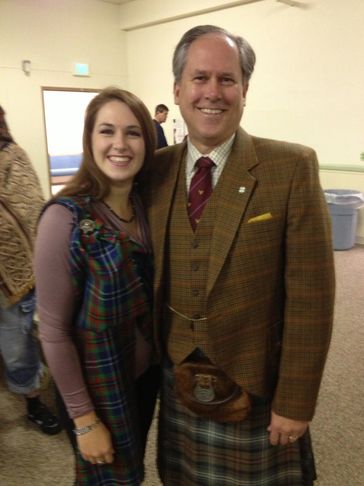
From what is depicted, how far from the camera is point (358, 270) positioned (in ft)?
13.6

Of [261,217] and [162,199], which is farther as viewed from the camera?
[162,199]

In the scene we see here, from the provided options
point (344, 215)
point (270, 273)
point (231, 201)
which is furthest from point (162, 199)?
point (344, 215)

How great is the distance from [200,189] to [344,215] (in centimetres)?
397

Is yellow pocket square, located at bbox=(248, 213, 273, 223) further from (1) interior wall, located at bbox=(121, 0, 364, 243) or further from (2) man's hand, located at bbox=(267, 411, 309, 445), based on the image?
(1) interior wall, located at bbox=(121, 0, 364, 243)

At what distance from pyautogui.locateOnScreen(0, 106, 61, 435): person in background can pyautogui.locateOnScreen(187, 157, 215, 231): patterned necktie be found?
0.90 m

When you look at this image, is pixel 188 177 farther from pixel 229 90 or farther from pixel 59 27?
pixel 59 27

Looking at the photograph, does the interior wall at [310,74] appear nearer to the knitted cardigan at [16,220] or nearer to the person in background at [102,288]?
the knitted cardigan at [16,220]

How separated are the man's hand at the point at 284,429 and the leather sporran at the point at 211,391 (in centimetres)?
8

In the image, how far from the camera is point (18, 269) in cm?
185

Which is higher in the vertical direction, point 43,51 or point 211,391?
point 43,51

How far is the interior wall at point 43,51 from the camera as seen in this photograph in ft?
19.5

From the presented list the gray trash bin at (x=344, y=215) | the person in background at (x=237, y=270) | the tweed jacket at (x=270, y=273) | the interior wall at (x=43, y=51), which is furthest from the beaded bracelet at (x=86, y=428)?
the interior wall at (x=43, y=51)

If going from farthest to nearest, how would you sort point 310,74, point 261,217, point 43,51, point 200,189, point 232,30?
1. point 43,51
2. point 232,30
3. point 310,74
4. point 200,189
5. point 261,217

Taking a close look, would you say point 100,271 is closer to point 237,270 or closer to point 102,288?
point 102,288
